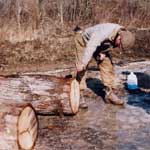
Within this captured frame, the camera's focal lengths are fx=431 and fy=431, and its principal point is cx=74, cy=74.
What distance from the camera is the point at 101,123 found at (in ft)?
22.2

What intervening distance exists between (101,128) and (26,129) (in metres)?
1.41

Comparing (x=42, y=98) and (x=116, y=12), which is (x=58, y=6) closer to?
(x=116, y=12)

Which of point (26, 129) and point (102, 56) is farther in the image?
point (102, 56)

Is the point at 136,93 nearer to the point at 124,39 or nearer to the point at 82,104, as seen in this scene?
the point at 82,104

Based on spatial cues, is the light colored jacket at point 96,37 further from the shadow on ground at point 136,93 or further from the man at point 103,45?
the shadow on ground at point 136,93

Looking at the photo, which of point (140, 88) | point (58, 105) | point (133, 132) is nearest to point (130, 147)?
point (133, 132)

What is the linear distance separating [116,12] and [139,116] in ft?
24.7

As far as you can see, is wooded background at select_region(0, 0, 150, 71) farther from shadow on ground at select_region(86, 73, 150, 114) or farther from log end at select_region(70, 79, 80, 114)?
log end at select_region(70, 79, 80, 114)

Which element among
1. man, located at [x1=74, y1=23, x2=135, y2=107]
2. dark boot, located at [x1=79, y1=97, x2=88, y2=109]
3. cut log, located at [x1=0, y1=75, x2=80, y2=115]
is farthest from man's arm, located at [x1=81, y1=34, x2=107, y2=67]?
dark boot, located at [x1=79, y1=97, x2=88, y2=109]

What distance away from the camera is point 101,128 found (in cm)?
652

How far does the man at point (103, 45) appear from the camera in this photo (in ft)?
21.7

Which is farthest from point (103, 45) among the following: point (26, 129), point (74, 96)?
point (26, 129)

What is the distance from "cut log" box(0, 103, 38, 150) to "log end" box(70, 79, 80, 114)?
130 centimetres

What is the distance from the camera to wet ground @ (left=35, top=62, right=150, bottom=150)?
19.3 feet
